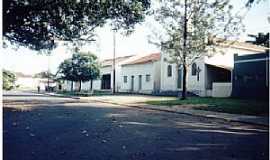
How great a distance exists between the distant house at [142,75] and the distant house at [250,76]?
1084cm

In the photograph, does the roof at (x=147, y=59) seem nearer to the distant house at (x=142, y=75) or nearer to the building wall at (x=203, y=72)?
the distant house at (x=142, y=75)

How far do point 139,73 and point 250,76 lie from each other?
15.2 m

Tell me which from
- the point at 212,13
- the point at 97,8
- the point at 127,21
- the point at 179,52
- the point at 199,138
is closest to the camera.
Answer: the point at 199,138

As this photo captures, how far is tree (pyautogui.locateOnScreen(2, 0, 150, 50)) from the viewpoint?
31.6ft

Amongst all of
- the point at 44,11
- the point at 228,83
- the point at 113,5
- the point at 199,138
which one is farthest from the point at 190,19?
the point at 199,138

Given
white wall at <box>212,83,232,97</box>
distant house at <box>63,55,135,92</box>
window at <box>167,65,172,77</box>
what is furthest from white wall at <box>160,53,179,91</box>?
distant house at <box>63,55,135,92</box>

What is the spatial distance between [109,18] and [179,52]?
12.1 m

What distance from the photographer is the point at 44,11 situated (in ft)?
35.4

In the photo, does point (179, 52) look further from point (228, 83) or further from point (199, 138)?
point (199, 138)

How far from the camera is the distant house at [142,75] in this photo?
38312 millimetres

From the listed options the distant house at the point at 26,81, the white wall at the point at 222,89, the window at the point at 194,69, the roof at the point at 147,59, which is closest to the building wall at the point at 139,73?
the roof at the point at 147,59

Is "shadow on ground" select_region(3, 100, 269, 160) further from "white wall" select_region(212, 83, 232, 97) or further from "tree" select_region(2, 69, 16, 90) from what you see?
"white wall" select_region(212, 83, 232, 97)

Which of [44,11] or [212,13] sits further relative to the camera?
[212,13]

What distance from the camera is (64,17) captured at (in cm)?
1136
